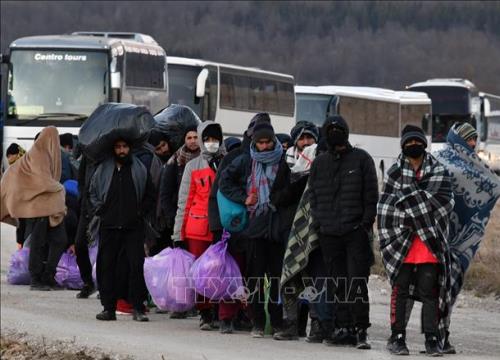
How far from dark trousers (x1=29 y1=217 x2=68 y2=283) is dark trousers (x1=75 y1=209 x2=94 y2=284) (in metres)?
1.08

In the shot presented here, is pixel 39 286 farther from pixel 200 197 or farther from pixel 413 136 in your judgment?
pixel 413 136

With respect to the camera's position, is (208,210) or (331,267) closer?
(331,267)

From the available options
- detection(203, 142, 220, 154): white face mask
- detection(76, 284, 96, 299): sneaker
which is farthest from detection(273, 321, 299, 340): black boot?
detection(76, 284, 96, 299): sneaker

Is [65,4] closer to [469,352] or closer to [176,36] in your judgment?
[176,36]

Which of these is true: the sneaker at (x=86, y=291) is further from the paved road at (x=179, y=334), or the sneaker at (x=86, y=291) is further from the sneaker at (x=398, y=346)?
the sneaker at (x=398, y=346)

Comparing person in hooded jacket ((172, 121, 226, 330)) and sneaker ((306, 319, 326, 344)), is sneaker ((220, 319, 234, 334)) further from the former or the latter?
sneaker ((306, 319, 326, 344))

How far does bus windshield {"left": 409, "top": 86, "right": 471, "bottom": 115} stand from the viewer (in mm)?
56219

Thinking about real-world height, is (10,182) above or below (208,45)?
below

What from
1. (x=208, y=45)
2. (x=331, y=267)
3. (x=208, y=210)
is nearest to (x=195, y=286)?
(x=208, y=210)

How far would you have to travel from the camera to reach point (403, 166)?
1105cm

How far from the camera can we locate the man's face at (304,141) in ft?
40.0

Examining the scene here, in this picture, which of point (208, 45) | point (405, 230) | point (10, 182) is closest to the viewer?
point (405, 230)

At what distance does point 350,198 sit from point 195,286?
1.90 m

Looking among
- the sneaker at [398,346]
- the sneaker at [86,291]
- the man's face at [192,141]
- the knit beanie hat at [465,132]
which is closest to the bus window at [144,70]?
the sneaker at [86,291]
